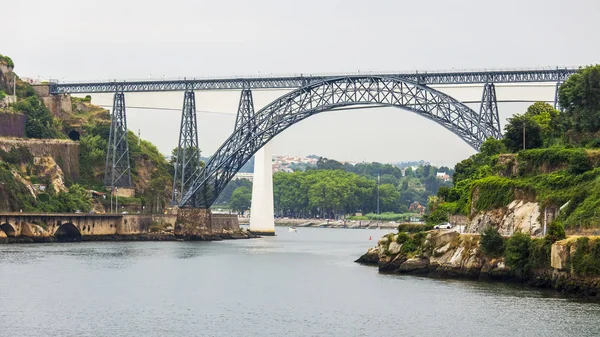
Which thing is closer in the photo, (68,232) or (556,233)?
(556,233)

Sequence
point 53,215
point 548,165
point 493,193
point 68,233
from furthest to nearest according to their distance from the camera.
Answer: point 68,233 → point 53,215 → point 493,193 → point 548,165

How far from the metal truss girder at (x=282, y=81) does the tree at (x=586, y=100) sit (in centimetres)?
1560

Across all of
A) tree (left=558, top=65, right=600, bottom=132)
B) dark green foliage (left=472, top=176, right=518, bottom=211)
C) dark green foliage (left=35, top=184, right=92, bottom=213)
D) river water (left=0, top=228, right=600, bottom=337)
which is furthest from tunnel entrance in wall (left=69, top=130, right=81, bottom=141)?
dark green foliage (left=472, top=176, right=518, bottom=211)

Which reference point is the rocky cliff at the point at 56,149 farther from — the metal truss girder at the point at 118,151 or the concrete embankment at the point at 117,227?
the concrete embankment at the point at 117,227

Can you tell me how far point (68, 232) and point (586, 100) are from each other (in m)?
55.3

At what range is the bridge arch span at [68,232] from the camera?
112 m

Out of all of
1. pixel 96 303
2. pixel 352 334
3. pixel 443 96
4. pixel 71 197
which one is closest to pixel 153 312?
pixel 96 303

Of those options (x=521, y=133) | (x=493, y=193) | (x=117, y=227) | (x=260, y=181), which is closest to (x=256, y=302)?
(x=493, y=193)

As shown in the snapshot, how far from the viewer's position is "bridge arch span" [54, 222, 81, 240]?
112188mm

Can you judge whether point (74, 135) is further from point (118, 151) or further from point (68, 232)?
point (68, 232)

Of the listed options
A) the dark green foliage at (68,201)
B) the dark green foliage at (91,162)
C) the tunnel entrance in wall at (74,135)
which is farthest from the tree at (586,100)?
the tunnel entrance in wall at (74,135)

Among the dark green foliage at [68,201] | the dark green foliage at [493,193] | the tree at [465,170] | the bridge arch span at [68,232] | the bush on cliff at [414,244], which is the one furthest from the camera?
the dark green foliage at [68,201]

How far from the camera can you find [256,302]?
5872 centimetres

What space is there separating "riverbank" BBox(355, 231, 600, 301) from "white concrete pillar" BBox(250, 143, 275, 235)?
5191 centimetres
